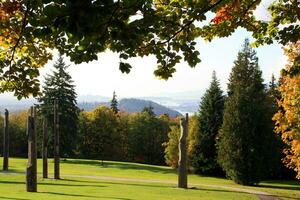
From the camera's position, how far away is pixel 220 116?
173 feet

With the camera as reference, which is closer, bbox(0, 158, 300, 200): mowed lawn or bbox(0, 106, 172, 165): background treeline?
bbox(0, 158, 300, 200): mowed lawn

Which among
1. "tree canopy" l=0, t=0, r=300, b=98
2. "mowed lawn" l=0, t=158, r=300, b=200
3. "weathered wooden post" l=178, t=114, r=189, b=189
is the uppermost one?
"tree canopy" l=0, t=0, r=300, b=98

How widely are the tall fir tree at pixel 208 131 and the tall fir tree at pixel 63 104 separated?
17349 mm

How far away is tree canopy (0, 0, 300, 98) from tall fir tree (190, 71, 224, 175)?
140ft

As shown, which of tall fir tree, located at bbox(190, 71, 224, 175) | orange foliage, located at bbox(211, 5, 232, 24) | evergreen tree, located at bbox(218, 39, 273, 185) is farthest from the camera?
tall fir tree, located at bbox(190, 71, 224, 175)

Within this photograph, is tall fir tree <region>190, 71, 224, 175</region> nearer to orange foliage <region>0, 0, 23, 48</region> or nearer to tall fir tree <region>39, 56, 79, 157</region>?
tall fir tree <region>39, 56, 79, 157</region>

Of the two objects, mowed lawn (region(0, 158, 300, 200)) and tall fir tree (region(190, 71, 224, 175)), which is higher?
tall fir tree (region(190, 71, 224, 175))

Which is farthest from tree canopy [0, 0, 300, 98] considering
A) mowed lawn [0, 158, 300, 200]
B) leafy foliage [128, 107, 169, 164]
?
leafy foliage [128, 107, 169, 164]

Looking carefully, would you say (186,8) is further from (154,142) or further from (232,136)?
(154,142)

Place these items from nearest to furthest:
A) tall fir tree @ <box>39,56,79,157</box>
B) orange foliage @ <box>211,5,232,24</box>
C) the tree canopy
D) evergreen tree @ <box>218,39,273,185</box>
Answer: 1. the tree canopy
2. orange foliage @ <box>211,5,232,24</box>
3. evergreen tree @ <box>218,39,273,185</box>
4. tall fir tree @ <box>39,56,79,157</box>

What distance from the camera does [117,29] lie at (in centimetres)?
443

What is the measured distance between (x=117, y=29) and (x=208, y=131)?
4864 cm

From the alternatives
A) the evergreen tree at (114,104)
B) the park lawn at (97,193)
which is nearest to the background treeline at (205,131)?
the park lawn at (97,193)

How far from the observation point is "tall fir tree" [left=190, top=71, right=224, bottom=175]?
51.1 meters
